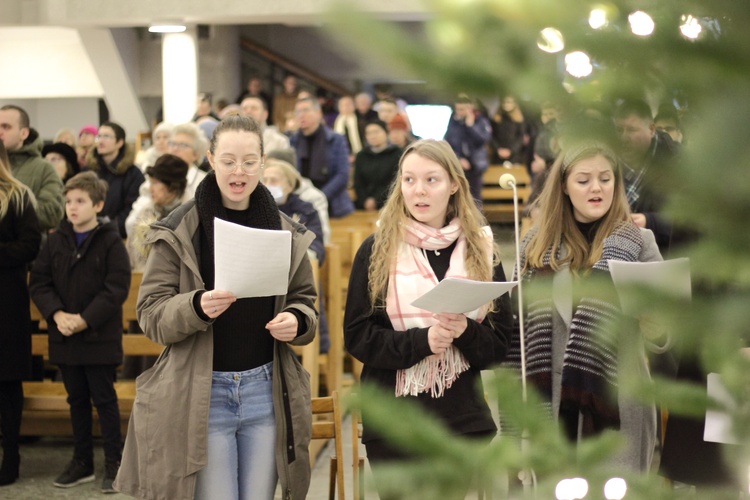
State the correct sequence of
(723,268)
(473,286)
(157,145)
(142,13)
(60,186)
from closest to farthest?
(723,268)
(473,286)
(60,186)
(157,145)
(142,13)

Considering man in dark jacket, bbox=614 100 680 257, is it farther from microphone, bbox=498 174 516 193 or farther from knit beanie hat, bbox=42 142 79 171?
knit beanie hat, bbox=42 142 79 171

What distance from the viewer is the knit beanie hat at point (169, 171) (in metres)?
5.36

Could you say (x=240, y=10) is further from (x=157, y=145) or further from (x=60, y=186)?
(x=60, y=186)

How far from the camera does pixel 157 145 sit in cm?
716

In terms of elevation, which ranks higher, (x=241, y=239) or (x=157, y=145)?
(x=157, y=145)

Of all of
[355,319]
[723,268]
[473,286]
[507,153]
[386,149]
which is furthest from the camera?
[507,153]

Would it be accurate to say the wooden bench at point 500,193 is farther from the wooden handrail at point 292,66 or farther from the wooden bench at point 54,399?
the wooden bench at point 54,399

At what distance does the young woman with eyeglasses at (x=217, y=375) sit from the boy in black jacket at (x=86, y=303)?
205 centimetres

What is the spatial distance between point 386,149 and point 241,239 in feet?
23.0

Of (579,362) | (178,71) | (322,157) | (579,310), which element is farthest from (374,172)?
(579,310)

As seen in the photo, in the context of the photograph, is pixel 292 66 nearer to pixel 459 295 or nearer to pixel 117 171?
pixel 117 171

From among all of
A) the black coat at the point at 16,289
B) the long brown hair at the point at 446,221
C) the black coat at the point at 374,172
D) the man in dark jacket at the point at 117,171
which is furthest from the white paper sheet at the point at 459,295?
the black coat at the point at 374,172

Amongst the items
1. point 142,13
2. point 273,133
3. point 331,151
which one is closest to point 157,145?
point 273,133

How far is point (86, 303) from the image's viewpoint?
16.5 ft
